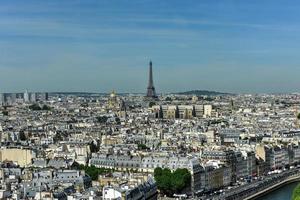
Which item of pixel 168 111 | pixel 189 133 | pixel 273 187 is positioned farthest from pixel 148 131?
pixel 168 111

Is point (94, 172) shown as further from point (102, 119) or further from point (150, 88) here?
point (150, 88)

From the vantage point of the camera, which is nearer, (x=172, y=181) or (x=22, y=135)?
(x=172, y=181)

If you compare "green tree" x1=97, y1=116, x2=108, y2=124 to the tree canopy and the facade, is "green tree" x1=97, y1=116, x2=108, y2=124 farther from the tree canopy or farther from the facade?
the tree canopy

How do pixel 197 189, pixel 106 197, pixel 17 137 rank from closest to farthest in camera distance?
pixel 106 197
pixel 197 189
pixel 17 137

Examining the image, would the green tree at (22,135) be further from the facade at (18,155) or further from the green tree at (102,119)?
the green tree at (102,119)

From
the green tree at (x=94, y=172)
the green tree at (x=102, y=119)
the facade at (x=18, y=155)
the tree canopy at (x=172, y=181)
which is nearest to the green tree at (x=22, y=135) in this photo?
the facade at (x=18, y=155)

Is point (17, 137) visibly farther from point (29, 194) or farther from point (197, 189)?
point (29, 194)

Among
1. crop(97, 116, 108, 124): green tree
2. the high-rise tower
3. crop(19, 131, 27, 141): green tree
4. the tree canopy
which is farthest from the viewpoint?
the high-rise tower

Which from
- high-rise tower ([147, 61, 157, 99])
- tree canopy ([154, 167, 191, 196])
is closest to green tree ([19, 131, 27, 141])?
tree canopy ([154, 167, 191, 196])

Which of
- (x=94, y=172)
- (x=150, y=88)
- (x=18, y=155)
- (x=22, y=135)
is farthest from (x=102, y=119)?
(x=150, y=88)
